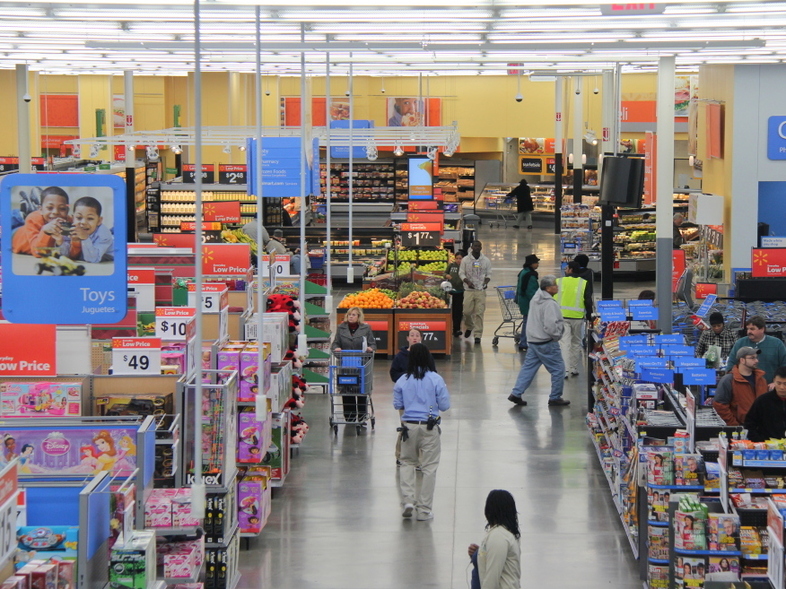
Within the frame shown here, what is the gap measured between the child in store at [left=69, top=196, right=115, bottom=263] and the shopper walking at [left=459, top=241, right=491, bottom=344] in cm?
1044

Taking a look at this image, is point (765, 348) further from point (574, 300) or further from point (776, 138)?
point (776, 138)

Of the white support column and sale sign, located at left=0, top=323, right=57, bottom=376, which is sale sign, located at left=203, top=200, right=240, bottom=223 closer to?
the white support column

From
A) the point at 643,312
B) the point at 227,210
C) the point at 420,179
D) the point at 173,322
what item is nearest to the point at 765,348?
the point at 643,312

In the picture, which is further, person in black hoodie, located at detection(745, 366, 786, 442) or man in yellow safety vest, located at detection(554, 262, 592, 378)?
man in yellow safety vest, located at detection(554, 262, 592, 378)

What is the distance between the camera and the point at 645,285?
23109mm

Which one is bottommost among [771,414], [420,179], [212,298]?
[771,414]

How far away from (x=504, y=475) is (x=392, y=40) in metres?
4.37

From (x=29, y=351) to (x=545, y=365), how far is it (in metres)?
6.76

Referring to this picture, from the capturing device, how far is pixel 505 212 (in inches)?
1346

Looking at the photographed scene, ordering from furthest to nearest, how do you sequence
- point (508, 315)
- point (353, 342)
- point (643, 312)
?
point (508, 315) < point (353, 342) < point (643, 312)

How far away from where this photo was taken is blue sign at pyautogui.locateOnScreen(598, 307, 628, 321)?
1138 cm

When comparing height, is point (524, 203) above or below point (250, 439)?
above

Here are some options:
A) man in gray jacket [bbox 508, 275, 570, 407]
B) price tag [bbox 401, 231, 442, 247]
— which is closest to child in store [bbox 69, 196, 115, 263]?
man in gray jacket [bbox 508, 275, 570, 407]

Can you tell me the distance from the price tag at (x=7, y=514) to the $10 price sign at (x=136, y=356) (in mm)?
2488
